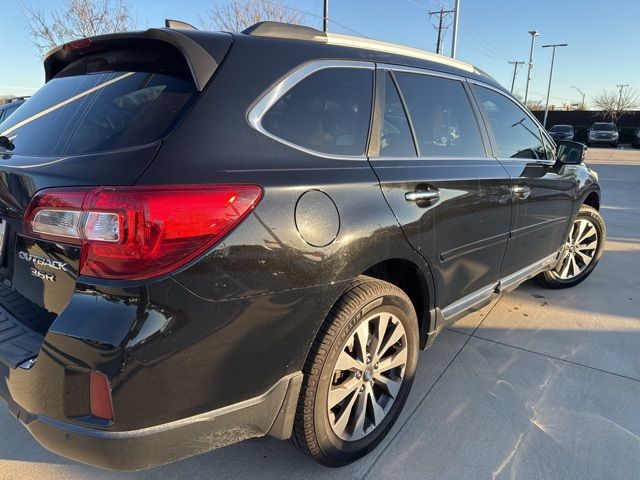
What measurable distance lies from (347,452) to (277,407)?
56cm

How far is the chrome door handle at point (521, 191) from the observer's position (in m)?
3.13

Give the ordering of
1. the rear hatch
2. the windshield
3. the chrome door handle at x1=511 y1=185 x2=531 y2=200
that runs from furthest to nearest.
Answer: the windshield, the chrome door handle at x1=511 y1=185 x2=531 y2=200, the rear hatch

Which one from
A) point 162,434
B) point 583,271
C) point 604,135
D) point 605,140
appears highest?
point 162,434

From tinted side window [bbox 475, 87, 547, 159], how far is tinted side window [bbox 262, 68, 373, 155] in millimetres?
1267

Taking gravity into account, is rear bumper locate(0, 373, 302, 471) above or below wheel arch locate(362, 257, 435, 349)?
below

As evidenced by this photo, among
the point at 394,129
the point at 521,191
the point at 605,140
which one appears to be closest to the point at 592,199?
the point at 521,191

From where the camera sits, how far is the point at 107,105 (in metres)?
1.87

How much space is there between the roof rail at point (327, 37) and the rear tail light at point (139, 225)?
0.82 m

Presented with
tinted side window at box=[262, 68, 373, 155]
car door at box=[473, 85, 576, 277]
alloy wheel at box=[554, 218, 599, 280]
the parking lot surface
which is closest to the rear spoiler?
tinted side window at box=[262, 68, 373, 155]

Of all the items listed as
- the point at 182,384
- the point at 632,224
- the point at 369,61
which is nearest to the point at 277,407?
the point at 182,384

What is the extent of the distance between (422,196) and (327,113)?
633 mm

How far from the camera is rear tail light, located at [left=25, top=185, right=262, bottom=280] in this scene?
4.83ft

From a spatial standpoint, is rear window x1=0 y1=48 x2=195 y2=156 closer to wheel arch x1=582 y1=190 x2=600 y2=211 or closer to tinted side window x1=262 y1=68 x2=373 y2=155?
tinted side window x1=262 y1=68 x2=373 y2=155

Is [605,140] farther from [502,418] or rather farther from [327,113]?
[327,113]
